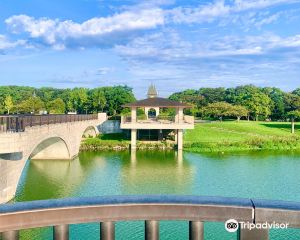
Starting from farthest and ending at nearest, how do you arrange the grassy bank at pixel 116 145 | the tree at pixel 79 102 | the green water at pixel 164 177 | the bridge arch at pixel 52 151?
the tree at pixel 79 102, the grassy bank at pixel 116 145, the bridge arch at pixel 52 151, the green water at pixel 164 177

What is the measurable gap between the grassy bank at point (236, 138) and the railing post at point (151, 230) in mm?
33162

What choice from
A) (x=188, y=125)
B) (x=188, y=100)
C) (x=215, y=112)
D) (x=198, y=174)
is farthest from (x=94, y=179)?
(x=188, y=100)

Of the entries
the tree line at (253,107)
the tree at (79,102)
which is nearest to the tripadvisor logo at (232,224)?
the tree line at (253,107)

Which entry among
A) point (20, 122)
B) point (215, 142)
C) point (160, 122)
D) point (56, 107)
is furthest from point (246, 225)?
point (56, 107)

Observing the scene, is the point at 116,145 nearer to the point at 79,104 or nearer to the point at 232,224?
the point at 232,224

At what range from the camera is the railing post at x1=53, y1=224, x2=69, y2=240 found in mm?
2443

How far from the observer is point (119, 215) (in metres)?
2.48

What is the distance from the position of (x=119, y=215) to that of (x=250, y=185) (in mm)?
18830

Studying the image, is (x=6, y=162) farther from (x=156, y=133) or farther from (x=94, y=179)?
(x=156, y=133)

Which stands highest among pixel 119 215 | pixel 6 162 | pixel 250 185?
pixel 119 215

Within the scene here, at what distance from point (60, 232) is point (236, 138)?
1590 inches

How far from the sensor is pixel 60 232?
96.7 inches

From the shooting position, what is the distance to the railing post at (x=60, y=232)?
8.02ft

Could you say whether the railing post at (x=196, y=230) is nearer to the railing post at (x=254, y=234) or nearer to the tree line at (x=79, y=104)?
the railing post at (x=254, y=234)
